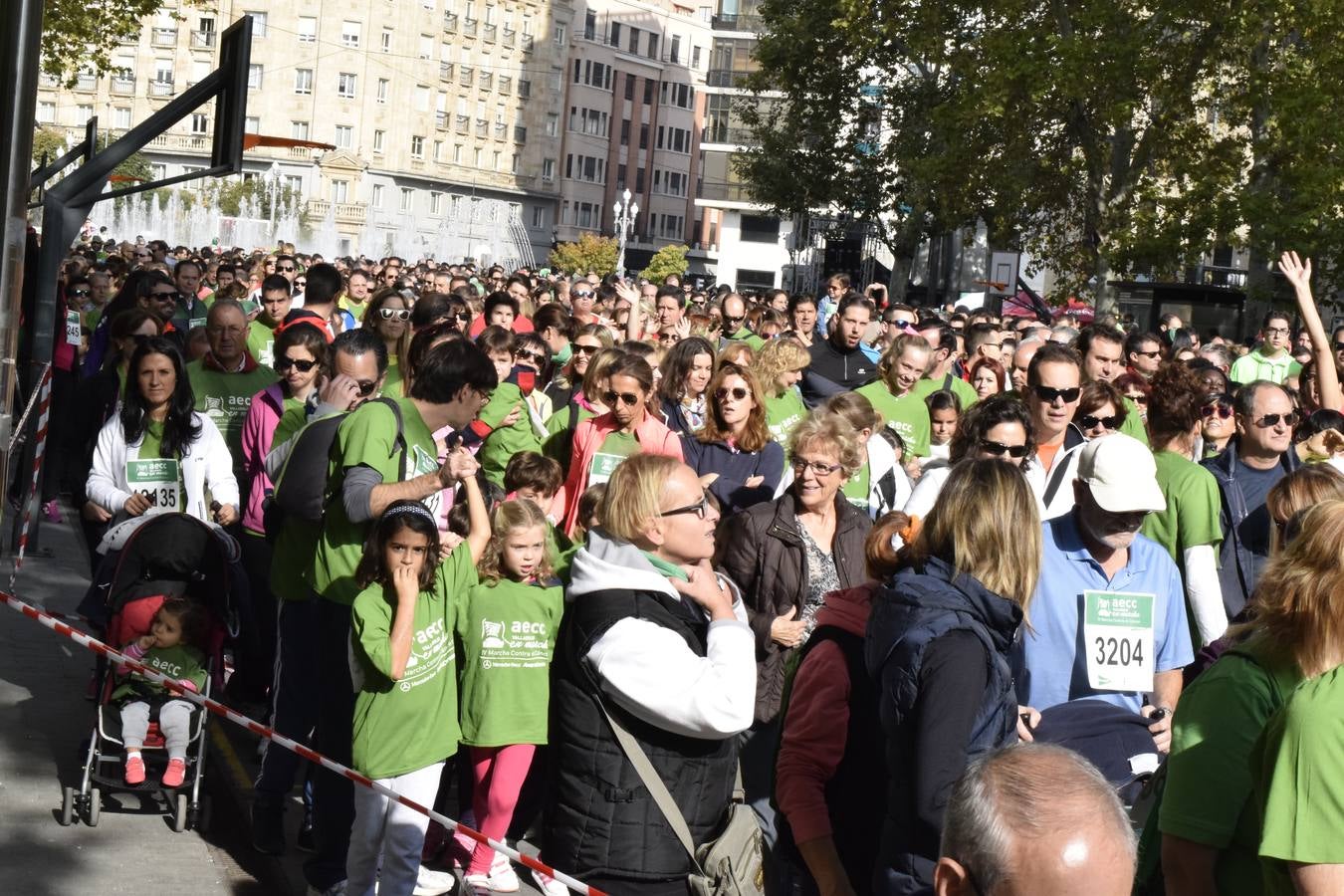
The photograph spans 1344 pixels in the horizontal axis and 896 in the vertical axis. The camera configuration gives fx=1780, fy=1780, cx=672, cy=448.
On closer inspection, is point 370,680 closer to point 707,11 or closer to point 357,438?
point 357,438

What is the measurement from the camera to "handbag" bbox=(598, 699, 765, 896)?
422 cm

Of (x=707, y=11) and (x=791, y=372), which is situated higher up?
(x=707, y=11)

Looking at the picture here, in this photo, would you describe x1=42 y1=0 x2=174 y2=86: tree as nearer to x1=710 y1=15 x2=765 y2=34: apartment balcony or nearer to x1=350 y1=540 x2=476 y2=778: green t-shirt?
x1=350 y1=540 x2=476 y2=778: green t-shirt

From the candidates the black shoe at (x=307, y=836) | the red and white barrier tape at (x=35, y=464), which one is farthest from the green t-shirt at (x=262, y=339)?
the black shoe at (x=307, y=836)

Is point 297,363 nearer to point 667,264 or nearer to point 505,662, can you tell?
point 505,662

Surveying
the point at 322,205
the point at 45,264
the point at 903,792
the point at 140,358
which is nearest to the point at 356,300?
the point at 45,264

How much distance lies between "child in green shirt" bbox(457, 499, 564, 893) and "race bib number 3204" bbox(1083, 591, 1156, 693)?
2.09 meters

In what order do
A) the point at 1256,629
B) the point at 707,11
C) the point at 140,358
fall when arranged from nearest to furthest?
the point at 1256,629, the point at 140,358, the point at 707,11

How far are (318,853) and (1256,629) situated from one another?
12.1 feet

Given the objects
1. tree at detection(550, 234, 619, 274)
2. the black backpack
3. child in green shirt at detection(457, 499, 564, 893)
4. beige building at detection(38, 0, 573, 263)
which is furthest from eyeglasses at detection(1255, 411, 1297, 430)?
beige building at detection(38, 0, 573, 263)

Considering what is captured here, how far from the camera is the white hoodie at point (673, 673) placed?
413 cm

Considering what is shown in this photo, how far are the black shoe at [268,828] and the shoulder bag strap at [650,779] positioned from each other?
9.73ft

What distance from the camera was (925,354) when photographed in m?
9.82

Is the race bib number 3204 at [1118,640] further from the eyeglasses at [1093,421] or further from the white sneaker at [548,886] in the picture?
the eyeglasses at [1093,421]
